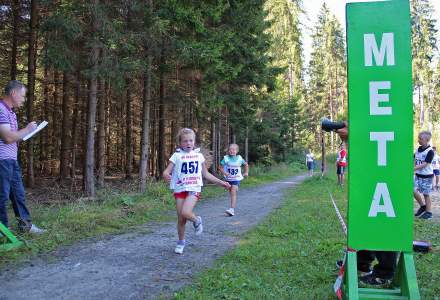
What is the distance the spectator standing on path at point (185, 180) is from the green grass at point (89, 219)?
1763 millimetres

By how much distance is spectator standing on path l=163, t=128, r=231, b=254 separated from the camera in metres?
5.82

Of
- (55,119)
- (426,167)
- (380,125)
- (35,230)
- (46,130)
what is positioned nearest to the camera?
(380,125)

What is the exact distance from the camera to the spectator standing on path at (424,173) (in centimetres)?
945

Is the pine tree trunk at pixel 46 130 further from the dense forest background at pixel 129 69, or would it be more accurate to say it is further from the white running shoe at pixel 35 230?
the white running shoe at pixel 35 230

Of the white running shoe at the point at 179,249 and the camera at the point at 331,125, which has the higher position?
the camera at the point at 331,125

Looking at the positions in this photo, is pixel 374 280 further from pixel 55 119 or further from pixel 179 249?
pixel 55 119

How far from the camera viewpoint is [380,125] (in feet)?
11.1

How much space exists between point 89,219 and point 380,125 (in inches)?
223

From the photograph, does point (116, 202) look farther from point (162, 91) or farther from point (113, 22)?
point (162, 91)

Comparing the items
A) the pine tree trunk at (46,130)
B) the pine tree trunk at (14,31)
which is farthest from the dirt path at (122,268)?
the pine tree trunk at (46,130)

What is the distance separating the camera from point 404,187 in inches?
132

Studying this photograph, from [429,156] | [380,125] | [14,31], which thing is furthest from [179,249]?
[14,31]

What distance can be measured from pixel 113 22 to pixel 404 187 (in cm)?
956

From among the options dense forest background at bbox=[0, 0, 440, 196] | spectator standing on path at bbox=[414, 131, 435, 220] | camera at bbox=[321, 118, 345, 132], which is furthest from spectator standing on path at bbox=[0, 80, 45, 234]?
spectator standing on path at bbox=[414, 131, 435, 220]
